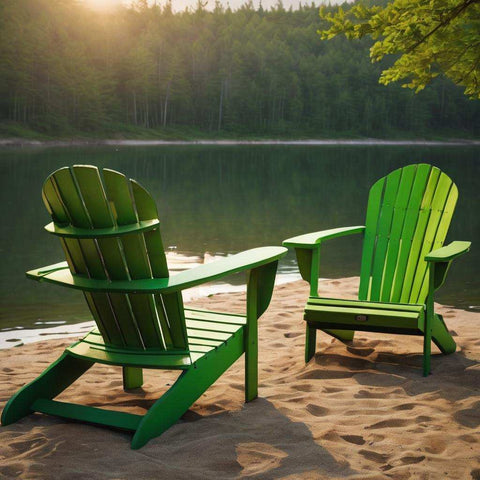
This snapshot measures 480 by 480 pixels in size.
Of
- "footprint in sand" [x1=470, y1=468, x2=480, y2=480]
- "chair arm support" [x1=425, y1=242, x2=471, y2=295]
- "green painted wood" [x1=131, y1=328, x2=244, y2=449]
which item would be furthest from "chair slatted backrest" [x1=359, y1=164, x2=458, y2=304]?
"footprint in sand" [x1=470, y1=468, x2=480, y2=480]

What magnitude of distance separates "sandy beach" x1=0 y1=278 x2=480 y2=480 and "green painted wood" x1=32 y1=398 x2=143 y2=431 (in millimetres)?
53

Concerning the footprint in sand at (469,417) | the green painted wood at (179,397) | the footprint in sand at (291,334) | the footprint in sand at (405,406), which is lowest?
the footprint in sand at (291,334)

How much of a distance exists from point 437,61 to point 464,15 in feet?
1.90

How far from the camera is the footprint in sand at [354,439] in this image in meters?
2.66

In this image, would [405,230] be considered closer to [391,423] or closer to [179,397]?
[391,423]

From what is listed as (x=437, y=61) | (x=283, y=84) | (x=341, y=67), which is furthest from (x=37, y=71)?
(x=437, y=61)

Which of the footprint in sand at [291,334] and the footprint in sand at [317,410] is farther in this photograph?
the footprint in sand at [291,334]

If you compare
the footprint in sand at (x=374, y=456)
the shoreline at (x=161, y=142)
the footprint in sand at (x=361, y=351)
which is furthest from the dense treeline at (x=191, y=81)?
the footprint in sand at (x=374, y=456)

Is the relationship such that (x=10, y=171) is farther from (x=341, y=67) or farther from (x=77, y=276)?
(x=341, y=67)

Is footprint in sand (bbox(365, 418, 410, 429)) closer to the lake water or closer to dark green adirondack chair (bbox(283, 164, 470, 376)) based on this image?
dark green adirondack chair (bbox(283, 164, 470, 376))

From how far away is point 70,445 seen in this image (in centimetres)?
255

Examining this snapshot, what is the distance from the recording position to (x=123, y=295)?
265 centimetres

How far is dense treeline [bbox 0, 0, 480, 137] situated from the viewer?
56375 mm

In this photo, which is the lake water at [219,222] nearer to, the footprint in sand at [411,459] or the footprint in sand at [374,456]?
the footprint in sand at [374,456]
